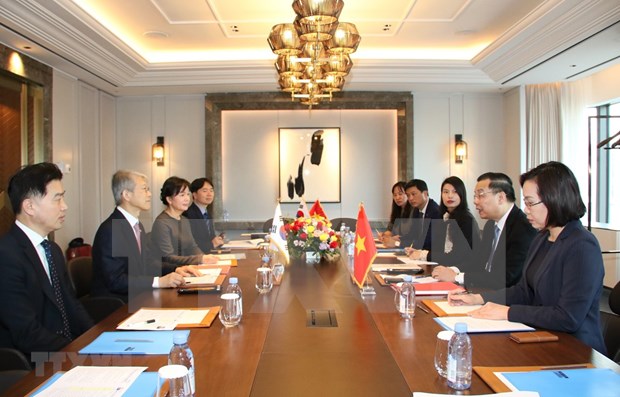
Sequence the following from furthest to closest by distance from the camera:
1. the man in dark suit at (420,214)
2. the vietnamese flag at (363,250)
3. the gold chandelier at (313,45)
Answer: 1. the man in dark suit at (420,214)
2. the gold chandelier at (313,45)
3. the vietnamese flag at (363,250)

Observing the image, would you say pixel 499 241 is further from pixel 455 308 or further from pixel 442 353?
pixel 442 353

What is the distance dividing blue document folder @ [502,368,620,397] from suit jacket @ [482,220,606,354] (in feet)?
1.37

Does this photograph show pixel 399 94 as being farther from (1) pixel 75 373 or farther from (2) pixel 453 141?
(1) pixel 75 373

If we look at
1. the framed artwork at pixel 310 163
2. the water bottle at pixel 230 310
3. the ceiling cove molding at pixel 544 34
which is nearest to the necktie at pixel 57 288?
the water bottle at pixel 230 310

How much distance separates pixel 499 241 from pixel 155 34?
4704 millimetres

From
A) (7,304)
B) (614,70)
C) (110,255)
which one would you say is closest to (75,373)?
(7,304)

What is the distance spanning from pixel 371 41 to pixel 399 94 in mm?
1346

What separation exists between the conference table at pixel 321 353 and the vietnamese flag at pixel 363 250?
7.4 inches

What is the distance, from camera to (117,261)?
2949 mm

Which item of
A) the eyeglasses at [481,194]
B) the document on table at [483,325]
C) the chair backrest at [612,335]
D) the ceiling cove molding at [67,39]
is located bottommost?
the chair backrest at [612,335]

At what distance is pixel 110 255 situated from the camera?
9.57ft

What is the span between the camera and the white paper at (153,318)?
6.33 feet

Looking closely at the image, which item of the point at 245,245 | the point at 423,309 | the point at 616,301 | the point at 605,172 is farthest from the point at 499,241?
the point at 605,172

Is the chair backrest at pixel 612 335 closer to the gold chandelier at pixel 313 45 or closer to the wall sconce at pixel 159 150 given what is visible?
the gold chandelier at pixel 313 45
